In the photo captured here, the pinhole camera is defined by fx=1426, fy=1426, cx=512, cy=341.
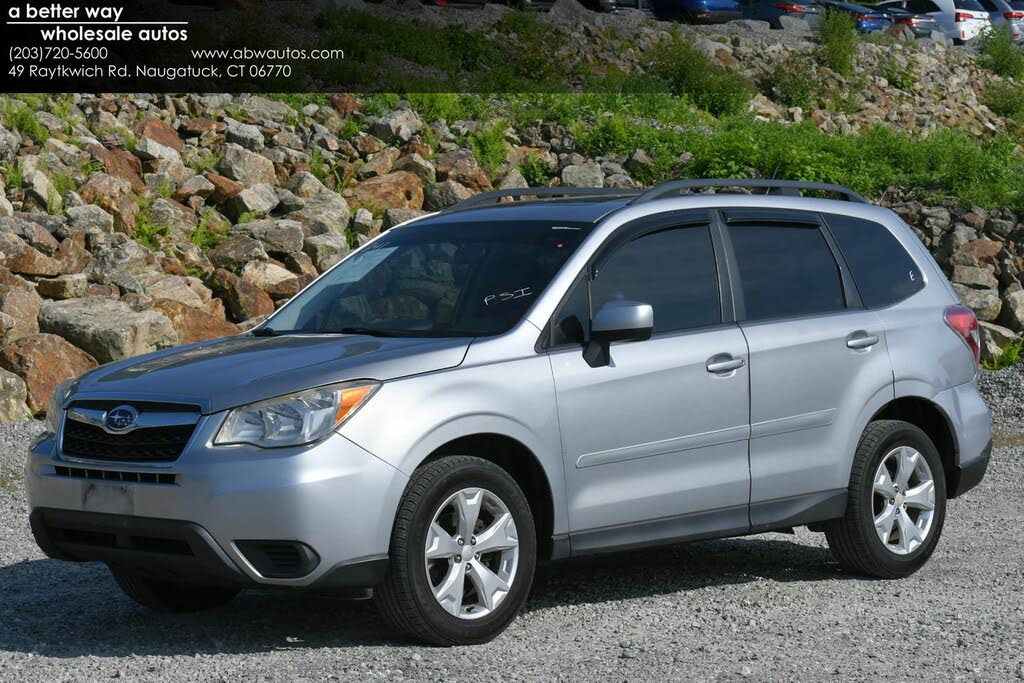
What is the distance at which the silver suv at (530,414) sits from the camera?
5.42 metres

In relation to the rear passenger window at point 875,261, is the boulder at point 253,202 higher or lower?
lower

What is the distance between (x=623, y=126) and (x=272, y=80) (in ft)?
17.5

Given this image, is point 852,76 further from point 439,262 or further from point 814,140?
point 439,262

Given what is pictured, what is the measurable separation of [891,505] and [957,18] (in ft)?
105

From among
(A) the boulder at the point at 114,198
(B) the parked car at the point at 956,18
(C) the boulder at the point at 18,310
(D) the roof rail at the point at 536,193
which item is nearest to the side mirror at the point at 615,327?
(D) the roof rail at the point at 536,193

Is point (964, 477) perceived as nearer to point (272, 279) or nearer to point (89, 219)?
point (272, 279)

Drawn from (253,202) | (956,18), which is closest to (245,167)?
(253,202)

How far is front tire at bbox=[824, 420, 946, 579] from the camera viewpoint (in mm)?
7160

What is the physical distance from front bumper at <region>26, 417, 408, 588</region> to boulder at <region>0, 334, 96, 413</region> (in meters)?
7.70

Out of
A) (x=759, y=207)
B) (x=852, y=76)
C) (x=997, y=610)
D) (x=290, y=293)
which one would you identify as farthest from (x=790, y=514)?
(x=852, y=76)

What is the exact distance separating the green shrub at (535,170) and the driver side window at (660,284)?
13.3 metres

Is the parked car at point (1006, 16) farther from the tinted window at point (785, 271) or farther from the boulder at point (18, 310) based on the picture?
the tinted window at point (785, 271)

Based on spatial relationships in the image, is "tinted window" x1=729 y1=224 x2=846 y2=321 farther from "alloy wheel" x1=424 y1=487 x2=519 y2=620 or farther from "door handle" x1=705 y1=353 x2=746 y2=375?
"alloy wheel" x1=424 y1=487 x2=519 y2=620

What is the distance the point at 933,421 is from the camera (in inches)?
303
